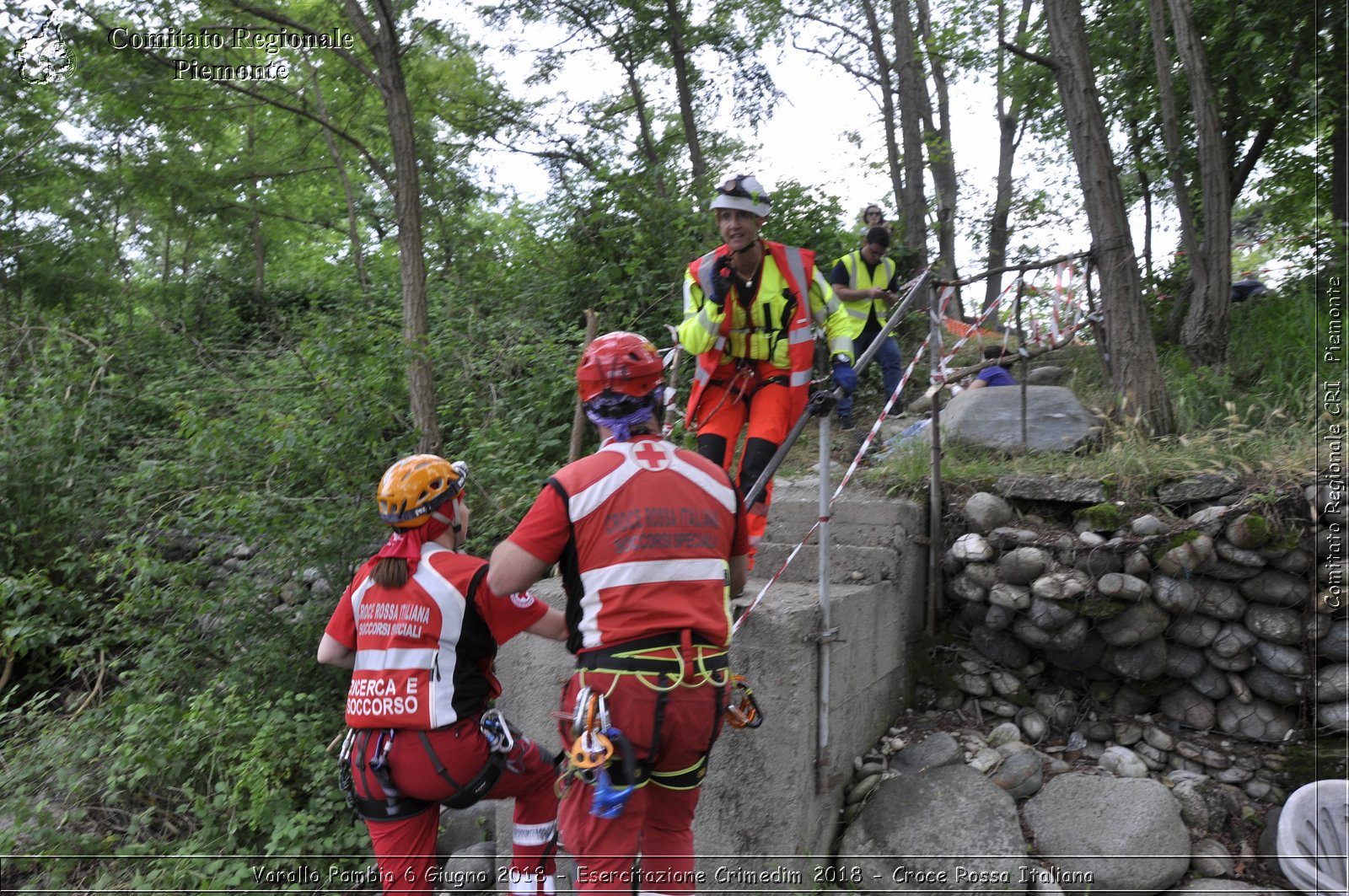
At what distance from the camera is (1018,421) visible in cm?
579

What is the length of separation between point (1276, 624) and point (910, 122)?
10.9 meters

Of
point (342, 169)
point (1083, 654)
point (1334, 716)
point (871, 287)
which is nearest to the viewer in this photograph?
point (1334, 716)

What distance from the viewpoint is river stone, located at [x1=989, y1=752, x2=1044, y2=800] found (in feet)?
13.3

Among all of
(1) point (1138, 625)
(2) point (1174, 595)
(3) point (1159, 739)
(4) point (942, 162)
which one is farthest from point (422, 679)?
(4) point (942, 162)

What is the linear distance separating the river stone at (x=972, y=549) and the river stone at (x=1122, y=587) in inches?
23.1

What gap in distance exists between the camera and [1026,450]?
5.55 m

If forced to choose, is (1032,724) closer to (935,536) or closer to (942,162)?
(935,536)

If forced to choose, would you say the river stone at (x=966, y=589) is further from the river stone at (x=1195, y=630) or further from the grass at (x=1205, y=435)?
the river stone at (x=1195, y=630)

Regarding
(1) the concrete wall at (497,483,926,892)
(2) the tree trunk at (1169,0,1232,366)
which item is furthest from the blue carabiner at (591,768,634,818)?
(2) the tree trunk at (1169,0,1232,366)

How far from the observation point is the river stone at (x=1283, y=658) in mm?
4082

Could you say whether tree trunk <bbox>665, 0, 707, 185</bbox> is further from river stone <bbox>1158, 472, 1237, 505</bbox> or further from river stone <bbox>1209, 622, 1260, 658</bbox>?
river stone <bbox>1209, 622, 1260, 658</bbox>

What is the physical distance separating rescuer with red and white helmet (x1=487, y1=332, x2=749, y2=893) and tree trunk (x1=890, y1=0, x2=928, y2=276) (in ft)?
33.2

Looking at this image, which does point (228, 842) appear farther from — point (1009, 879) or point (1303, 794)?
point (1303, 794)

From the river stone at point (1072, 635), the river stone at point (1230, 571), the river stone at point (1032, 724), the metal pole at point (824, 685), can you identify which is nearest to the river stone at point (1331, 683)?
the river stone at point (1230, 571)
